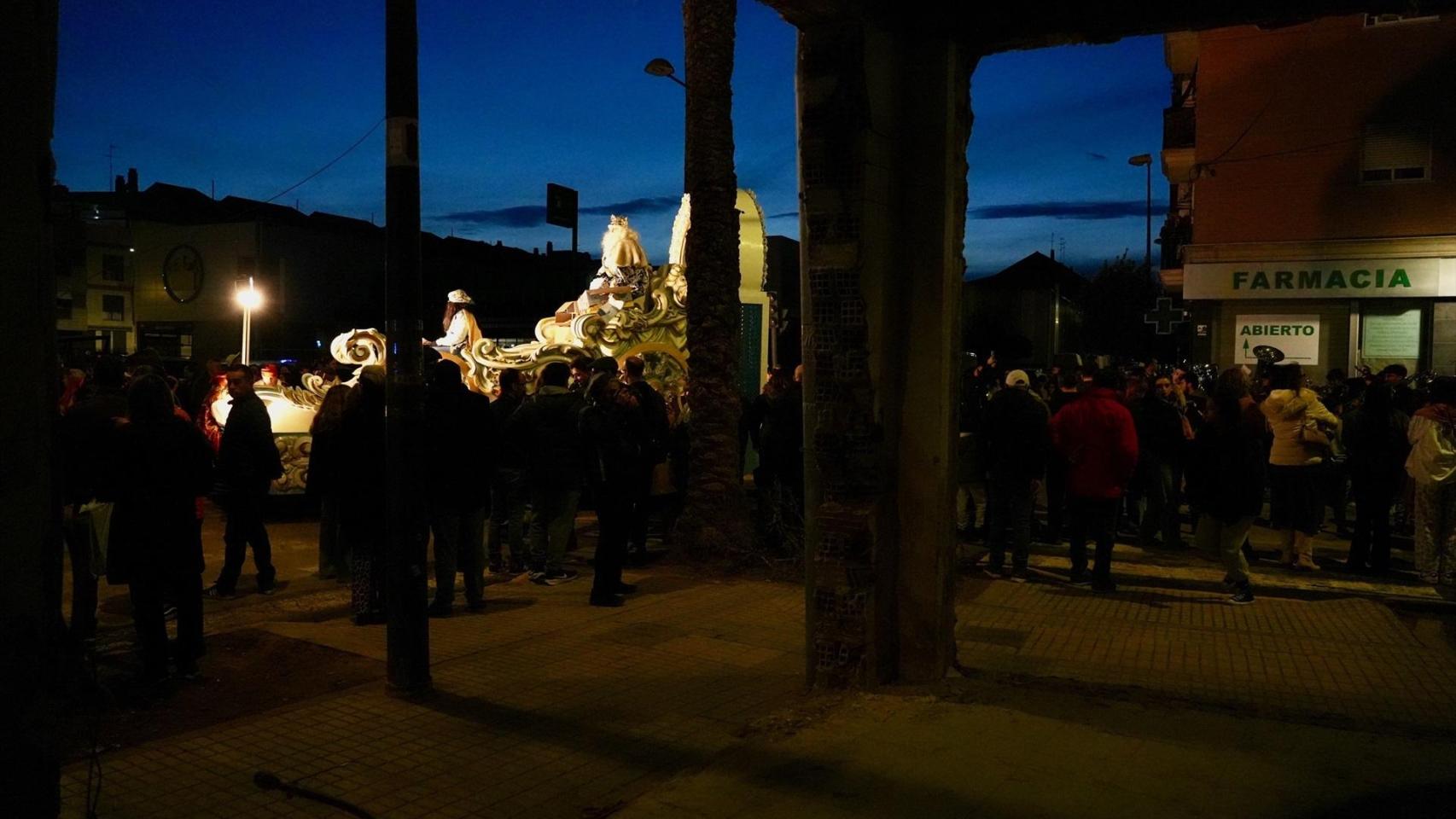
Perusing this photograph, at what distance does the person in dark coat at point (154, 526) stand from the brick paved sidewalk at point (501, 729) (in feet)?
3.14

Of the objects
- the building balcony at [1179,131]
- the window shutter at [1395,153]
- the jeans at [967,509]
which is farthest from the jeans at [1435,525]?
the building balcony at [1179,131]

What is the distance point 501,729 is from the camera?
5.35 m

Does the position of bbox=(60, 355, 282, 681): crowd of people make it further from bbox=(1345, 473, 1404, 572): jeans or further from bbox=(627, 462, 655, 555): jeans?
bbox=(1345, 473, 1404, 572): jeans

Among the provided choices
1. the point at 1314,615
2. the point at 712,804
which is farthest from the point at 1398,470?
the point at 712,804

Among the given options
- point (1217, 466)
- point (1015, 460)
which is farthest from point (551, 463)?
point (1217, 466)

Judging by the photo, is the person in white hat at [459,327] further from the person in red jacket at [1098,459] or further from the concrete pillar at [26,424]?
the concrete pillar at [26,424]

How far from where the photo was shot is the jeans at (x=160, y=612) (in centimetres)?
597

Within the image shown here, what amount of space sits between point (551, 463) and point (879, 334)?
4.12 m

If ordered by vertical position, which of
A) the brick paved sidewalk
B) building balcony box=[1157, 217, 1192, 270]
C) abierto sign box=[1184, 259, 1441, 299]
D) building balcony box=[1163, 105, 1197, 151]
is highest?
building balcony box=[1163, 105, 1197, 151]

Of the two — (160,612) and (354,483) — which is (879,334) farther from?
A: (160,612)

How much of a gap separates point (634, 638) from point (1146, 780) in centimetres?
372

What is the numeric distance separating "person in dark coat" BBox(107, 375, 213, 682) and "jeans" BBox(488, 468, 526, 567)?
10.9 feet

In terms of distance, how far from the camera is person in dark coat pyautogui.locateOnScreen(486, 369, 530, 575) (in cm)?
942

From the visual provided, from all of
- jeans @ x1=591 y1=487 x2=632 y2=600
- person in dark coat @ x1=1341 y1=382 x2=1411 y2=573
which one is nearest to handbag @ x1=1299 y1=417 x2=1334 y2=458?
person in dark coat @ x1=1341 y1=382 x2=1411 y2=573
